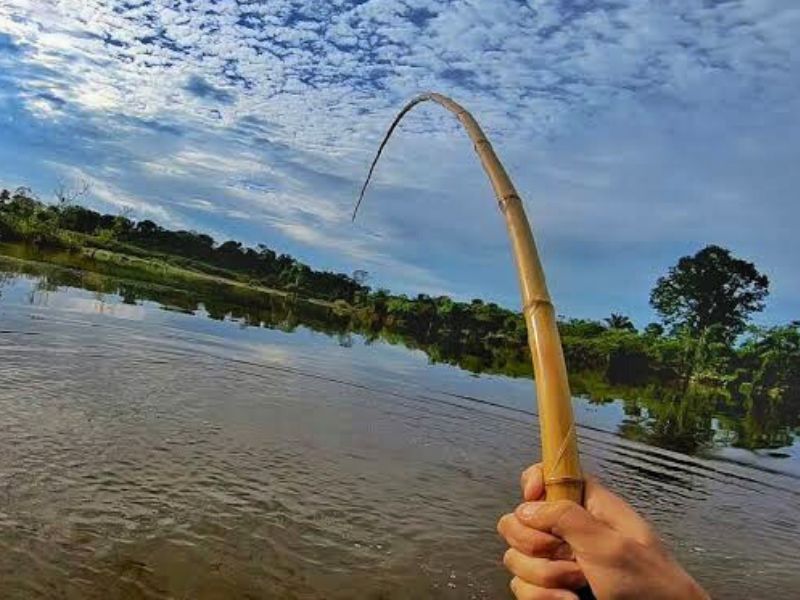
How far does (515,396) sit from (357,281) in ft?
243

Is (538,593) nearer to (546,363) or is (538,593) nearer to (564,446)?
(564,446)

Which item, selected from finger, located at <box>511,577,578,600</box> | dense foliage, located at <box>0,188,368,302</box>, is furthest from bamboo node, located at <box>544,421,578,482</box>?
dense foliage, located at <box>0,188,368,302</box>

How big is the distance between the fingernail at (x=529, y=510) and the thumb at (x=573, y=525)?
2 centimetres

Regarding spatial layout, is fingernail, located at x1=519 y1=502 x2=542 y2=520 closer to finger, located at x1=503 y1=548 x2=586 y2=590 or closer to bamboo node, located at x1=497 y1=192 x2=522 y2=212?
finger, located at x1=503 y1=548 x2=586 y2=590

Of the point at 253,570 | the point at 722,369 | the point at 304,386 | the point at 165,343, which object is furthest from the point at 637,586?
the point at 722,369

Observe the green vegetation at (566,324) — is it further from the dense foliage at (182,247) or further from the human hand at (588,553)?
the human hand at (588,553)

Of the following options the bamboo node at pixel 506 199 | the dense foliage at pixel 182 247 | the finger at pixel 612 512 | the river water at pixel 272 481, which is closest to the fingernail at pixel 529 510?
the finger at pixel 612 512

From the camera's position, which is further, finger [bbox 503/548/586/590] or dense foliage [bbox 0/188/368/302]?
dense foliage [bbox 0/188/368/302]

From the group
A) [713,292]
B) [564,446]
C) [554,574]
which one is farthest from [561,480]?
[713,292]

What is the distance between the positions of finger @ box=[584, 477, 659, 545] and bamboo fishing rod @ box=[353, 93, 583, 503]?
0.29ft

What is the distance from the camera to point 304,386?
15805 millimetres

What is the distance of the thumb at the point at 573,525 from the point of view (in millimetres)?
1304

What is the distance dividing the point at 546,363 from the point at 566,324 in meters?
76.7

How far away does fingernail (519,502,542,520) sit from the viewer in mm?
1361
